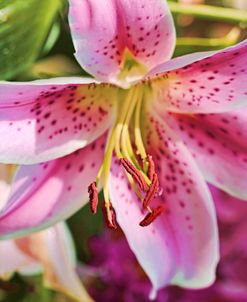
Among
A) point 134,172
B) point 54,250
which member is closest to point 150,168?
point 134,172

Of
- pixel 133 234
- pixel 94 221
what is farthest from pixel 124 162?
pixel 94 221

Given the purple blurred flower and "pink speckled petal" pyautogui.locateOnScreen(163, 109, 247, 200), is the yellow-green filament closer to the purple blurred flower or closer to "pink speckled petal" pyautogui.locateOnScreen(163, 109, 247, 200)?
"pink speckled petal" pyautogui.locateOnScreen(163, 109, 247, 200)

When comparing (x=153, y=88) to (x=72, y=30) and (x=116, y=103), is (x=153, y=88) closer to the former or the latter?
(x=116, y=103)

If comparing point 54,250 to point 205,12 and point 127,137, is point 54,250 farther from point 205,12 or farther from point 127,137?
point 205,12

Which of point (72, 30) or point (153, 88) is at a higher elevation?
point (72, 30)

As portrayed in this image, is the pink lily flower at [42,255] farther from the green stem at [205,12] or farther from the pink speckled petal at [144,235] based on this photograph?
the green stem at [205,12]

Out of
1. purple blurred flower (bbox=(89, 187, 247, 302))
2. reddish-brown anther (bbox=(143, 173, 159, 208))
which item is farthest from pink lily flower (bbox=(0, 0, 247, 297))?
purple blurred flower (bbox=(89, 187, 247, 302))

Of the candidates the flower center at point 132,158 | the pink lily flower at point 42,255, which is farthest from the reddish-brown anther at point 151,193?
the pink lily flower at point 42,255
